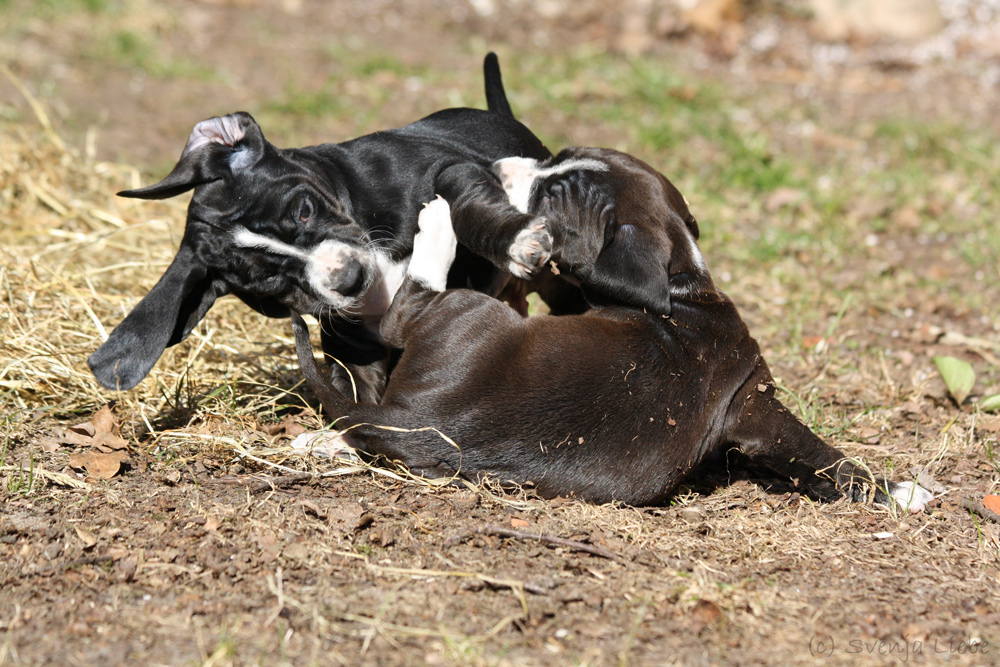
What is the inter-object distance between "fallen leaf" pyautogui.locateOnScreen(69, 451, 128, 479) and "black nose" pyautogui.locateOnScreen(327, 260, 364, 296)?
3.72 feet

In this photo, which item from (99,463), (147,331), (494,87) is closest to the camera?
(99,463)

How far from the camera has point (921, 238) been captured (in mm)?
7086

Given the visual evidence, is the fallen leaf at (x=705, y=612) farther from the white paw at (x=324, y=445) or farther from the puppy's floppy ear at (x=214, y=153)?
the puppy's floppy ear at (x=214, y=153)

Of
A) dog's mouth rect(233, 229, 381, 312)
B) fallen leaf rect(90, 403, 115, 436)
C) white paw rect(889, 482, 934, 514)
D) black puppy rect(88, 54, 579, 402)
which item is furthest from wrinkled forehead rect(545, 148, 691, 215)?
fallen leaf rect(90, 403, 115, 436)

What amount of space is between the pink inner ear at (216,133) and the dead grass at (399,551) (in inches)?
43.6

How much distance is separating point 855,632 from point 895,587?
16.4 inches

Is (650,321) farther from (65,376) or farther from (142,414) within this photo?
(65,376)

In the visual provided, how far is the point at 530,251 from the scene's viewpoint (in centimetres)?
400

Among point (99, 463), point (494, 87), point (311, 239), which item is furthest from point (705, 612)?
point (494, 87)

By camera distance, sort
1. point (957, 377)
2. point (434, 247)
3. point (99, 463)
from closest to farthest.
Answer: point (99, 463), point (434, 247), point (957, 377)

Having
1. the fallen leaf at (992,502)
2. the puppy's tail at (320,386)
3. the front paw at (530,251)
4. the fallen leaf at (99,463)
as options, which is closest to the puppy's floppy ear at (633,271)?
the front paw at (530,251)

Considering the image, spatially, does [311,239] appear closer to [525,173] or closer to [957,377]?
[525,173]

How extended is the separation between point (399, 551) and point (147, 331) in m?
1.50

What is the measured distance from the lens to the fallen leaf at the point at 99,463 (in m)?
3.87
